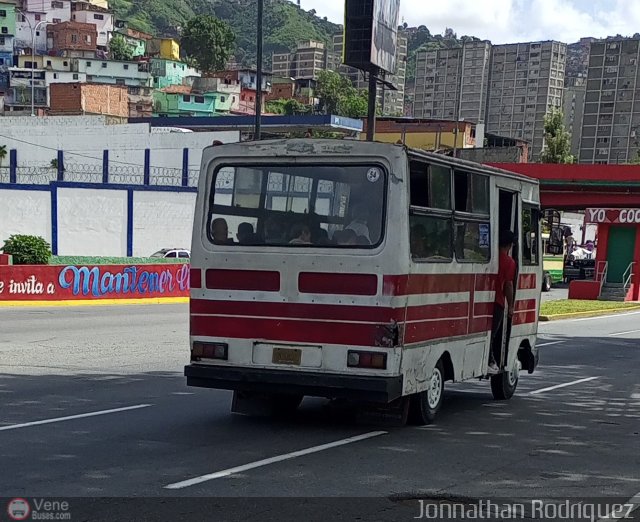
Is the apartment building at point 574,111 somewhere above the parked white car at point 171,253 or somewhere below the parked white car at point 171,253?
above

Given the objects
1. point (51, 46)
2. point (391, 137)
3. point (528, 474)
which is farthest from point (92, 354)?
point (51, 46)

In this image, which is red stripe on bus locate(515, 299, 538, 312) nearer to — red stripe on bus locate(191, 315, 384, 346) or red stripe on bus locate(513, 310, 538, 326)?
red stripe on bus locate(513, 310, 538, 326)

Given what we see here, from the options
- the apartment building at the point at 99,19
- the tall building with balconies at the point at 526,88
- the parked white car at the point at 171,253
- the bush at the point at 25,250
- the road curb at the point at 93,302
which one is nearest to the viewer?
the road curb at the point at 93,302

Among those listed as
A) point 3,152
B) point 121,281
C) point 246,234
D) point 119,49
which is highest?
point 119,49

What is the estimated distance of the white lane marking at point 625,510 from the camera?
Answer: 6762 mm

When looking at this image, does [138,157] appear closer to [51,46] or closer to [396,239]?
[396,239]

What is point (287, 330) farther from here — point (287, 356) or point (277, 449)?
point (277, 449)

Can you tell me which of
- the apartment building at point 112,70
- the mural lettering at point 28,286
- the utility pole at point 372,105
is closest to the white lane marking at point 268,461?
the utility pole at point 372,105

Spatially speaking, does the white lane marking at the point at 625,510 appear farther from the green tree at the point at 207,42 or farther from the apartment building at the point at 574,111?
the apartment building at the point at 574,111

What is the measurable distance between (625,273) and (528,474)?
4073 centimetres

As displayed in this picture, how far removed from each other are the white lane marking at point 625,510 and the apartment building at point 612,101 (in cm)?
15207

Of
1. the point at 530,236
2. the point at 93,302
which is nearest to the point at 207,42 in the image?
the point at 93,302

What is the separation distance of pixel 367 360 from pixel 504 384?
408 centimetres

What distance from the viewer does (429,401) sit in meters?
9.99
